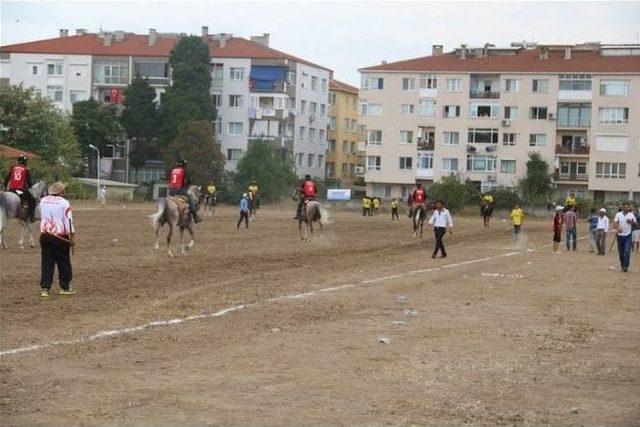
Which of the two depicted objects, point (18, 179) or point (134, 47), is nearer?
point (18, 179)

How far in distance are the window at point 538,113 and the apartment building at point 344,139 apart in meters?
28.0

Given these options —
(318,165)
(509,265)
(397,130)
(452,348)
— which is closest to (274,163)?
(397,130)

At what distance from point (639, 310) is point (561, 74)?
84.4 m

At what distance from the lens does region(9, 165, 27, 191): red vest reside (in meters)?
26.4

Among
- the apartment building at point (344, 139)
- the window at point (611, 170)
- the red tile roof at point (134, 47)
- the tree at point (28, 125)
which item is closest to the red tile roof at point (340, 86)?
the apartment building at point (344, 139)

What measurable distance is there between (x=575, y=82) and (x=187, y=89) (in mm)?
35684

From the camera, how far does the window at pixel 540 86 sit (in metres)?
103

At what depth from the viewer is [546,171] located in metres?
101

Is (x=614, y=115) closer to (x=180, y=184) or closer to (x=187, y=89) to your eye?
(x=187, y=89)

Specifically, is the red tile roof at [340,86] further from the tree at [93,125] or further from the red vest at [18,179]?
the red vest at [18,179]

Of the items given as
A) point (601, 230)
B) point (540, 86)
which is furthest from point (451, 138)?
point (601, 230)

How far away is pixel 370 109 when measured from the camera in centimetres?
11106

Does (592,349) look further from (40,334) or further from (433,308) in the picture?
(40,334)

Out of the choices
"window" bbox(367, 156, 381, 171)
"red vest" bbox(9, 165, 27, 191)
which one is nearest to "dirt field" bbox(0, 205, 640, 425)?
"red vest" bbox(9, 165, 27, 191)
